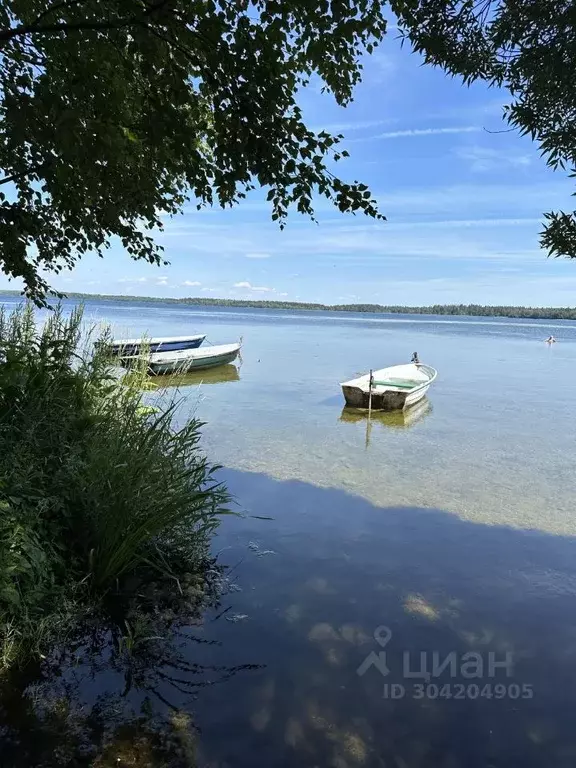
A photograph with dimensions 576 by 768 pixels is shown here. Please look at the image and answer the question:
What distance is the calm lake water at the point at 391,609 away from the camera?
144 inches

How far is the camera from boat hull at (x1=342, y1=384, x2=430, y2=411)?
1719 cm

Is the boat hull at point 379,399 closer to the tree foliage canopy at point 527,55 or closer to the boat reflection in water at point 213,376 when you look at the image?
the boat reflection in water at point 213,376

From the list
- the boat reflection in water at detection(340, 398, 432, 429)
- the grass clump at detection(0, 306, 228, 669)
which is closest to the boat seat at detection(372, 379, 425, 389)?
the boat reflection in water at detection(340, 398, 432, 429)

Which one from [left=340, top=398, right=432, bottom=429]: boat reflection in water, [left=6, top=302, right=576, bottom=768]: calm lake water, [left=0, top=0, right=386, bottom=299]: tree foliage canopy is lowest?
[left=340, top=398, right=432, bottom=429]: boat reflection in water

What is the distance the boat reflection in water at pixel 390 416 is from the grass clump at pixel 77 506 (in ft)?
34.7

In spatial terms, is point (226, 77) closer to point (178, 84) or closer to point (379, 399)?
point (178, 84)

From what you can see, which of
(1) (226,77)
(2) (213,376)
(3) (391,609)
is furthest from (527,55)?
(2) (213,376)

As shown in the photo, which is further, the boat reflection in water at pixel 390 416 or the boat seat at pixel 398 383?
the boat seat at pixel 398 383

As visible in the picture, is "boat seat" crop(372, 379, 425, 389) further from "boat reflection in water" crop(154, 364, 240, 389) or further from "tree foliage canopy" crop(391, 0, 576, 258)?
"tree foliage canopy" crop(391, 0, 576, 258)

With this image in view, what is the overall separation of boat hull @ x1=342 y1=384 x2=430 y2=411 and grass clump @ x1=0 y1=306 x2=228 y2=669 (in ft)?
39.8

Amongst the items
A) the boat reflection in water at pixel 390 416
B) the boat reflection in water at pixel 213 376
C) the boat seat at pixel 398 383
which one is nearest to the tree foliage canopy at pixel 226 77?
the boat reflection in water at pixel 390 416

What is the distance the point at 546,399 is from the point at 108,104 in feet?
73.1

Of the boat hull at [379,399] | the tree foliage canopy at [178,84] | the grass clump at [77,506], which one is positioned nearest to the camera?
the tree foliage canopy at [178,84]

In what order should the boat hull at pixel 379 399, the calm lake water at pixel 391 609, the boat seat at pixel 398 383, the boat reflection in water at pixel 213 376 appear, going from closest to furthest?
the calm lake water at pixel 391 609, the boat hull at pixel 379 399, the boat seat at pixel 398 383, the boat reflection in water at pixel 213 376
